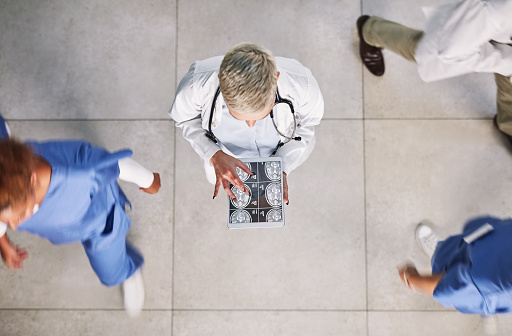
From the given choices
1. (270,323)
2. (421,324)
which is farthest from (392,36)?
(270,323)

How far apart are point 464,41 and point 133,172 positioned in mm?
1588

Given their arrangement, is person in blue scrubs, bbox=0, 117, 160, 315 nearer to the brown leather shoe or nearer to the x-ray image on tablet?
the x-ray image on tablet

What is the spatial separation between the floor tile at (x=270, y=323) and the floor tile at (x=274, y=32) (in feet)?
4.75

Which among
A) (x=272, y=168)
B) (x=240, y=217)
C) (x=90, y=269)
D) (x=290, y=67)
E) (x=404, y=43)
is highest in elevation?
(x=404, y=43)

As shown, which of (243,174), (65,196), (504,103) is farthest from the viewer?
(504,103)

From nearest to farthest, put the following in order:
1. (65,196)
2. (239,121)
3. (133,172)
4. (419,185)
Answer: (65,196)
(239,121)
(133,172)
(419,185)

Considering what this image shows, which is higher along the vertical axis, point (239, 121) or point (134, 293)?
point (239, 121)

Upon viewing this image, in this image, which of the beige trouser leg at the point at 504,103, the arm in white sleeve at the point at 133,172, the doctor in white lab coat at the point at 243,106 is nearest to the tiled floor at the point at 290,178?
the beige trouser leg at the point at 504,103

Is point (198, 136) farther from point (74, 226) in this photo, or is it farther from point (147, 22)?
point (147, 22)

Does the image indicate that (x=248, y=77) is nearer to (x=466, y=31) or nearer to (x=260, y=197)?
(x=260, y=197)

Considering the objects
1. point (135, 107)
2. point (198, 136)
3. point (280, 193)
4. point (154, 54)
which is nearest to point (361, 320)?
point (280, 193)

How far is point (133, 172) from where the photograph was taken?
6.01 feet

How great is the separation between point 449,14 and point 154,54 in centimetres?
166

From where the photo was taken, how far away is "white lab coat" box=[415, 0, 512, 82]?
1501 millimetres
